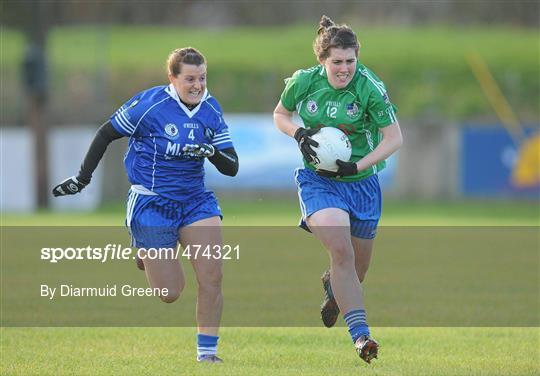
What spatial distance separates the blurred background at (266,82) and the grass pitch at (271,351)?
14.9 m

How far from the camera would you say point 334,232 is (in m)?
6.89

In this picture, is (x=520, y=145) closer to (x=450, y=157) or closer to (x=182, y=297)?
(x=450, y=157)

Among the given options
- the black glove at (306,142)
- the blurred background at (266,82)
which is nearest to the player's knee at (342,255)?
the black glove at (306,142)

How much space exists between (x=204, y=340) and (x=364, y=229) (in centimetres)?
128

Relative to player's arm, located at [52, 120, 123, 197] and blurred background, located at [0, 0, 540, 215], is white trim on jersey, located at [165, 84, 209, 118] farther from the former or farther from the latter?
blurred background, located at [0, 0, 540, 215]

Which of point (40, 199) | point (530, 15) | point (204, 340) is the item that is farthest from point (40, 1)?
point (530, 15)

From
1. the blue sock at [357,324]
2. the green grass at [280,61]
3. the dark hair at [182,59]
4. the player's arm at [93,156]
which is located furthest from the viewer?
the green grass at [280,61]

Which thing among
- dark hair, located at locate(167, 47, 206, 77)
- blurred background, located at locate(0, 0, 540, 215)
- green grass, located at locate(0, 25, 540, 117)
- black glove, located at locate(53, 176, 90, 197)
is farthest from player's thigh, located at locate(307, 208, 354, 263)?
green grass, located at locate(0, 25, 540, 117)

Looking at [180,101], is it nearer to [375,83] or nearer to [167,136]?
[167,136]

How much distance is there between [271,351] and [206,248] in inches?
39.8

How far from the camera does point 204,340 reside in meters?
7.07

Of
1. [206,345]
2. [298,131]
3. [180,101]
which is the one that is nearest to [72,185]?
[180,101]

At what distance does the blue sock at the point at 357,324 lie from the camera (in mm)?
6652

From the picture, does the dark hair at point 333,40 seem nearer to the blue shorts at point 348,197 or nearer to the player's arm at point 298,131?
the player's arm at point 298,131
